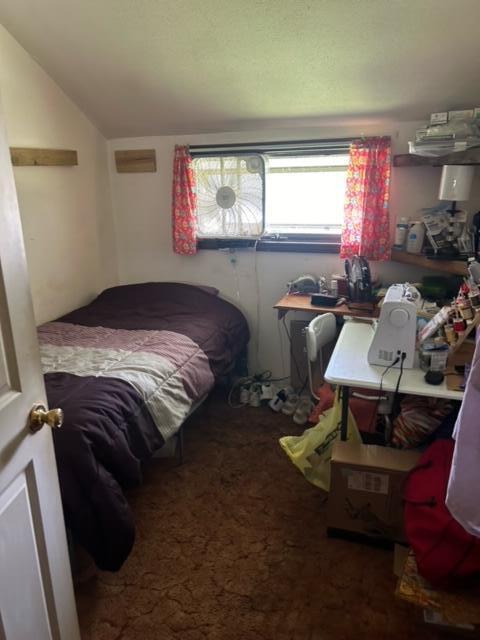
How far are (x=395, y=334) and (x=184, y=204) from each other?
1861mm

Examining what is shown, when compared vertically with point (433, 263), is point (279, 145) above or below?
above

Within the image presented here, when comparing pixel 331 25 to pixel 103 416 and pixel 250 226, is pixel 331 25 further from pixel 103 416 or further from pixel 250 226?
pixel 103 416

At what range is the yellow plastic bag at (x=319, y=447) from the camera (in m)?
2.04

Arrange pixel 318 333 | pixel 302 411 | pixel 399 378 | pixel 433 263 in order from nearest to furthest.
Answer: pixel 399 378
pixel 318 333
pixel 433 263
pixel 302 411

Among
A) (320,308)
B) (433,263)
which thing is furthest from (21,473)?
(433,263)

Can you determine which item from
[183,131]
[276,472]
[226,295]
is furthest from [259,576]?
[183,131]

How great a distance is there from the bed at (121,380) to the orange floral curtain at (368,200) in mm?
966

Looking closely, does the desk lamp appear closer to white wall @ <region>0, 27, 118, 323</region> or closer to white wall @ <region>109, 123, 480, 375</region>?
white wall @ <region>109, 123, 480, 375</region>

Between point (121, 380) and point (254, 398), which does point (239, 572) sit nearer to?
point (121, 380)

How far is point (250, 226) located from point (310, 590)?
2.16 metres

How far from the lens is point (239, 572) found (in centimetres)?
174

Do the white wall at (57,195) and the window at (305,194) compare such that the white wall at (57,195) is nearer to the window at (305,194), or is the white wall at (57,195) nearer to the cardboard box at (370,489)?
the window at (305,194)

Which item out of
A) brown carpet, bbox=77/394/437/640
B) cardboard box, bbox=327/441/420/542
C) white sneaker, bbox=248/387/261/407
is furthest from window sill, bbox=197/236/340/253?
cardboard box, bbox=327/441/420/542

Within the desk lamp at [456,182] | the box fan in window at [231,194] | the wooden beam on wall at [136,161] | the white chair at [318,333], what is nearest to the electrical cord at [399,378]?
the white chair at [318,333]
